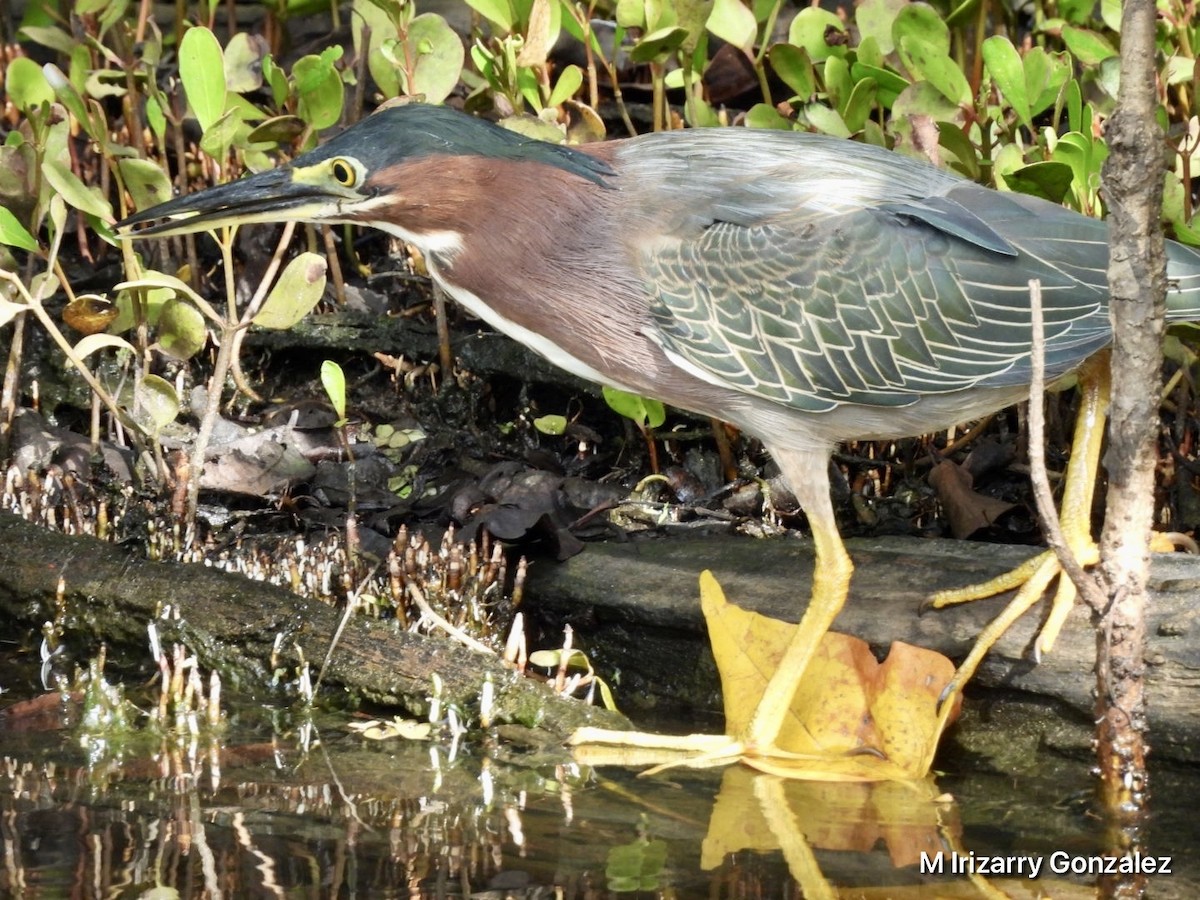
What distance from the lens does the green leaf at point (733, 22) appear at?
4.84 meters

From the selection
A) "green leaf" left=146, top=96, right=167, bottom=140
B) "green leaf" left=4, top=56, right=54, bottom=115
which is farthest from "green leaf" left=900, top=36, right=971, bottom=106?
"green leaf" left=4, top=56, right=54, bottom=115

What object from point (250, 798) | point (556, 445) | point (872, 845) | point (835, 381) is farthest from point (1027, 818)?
point (556, 445)

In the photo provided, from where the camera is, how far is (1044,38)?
17.4 ft

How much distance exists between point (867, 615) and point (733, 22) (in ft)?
6.96

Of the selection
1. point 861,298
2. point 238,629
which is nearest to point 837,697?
point 861,298

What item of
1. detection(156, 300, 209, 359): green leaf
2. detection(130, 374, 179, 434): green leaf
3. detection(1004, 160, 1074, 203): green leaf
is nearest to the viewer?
detection(1004, 160, 1074, 203): green leaf

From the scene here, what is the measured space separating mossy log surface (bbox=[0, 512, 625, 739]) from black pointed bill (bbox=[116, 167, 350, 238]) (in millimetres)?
1094

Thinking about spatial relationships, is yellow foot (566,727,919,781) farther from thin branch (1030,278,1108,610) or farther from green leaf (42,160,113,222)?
green leaf (42,160,113,222)

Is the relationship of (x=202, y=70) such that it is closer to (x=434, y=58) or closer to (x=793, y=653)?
(x=434, y=58)

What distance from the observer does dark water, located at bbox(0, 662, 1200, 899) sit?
2.88m

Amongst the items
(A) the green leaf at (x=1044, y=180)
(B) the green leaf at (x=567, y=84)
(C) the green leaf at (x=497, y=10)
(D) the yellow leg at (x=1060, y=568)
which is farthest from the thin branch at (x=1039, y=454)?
(C) the green leaf at (x=497, y=10)

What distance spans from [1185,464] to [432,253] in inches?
93.4

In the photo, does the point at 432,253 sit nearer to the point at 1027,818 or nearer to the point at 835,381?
the point at 835,381

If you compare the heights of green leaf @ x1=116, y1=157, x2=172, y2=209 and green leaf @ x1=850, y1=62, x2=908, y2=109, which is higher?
green leaf @ x1=850, y1=62, x2=908, y2=109
